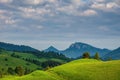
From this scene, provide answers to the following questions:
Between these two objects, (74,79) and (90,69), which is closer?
(74,79)

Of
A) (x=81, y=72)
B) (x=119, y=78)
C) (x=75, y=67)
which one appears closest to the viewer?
(x=119, y=78)

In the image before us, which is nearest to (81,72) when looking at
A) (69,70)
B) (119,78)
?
(69,70)

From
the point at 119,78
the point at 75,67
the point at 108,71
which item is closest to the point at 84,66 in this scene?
the point at 75,67

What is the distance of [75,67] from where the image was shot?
292 ft

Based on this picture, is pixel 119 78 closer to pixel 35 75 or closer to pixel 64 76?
pixel 64 76

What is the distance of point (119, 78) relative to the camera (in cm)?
7631

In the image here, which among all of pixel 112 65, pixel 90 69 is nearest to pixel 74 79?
pixel 90 69

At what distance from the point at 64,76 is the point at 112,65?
56.6 ft

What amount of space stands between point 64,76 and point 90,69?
990 cm

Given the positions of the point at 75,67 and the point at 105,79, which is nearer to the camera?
the point at 105,79

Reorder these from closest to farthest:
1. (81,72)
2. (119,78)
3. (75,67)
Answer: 1. (119,78)
2. (81,72)
3. (75,67)

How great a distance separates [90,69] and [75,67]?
5.05 m

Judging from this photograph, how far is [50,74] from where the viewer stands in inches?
3189

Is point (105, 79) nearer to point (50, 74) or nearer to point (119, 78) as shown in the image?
point (119, 78)
